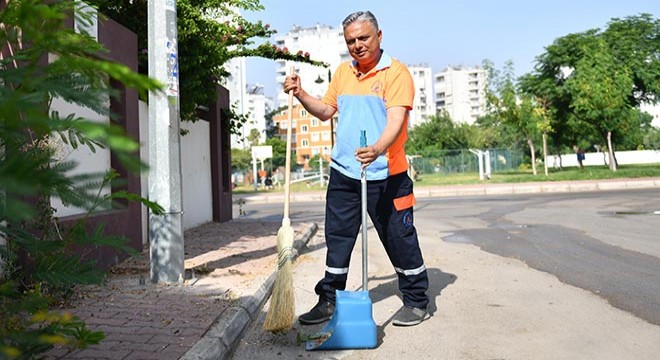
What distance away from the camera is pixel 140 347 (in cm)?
334

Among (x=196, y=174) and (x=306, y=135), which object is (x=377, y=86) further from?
(x=306, y=135)

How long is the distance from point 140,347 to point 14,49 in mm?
2123

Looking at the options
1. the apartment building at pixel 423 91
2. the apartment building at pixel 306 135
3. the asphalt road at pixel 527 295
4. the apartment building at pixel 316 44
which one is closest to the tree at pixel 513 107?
the asphalt road at pixel 527 295

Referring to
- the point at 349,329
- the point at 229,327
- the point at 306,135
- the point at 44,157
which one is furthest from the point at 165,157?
the point at 306,135

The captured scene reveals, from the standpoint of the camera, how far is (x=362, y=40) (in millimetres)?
4039

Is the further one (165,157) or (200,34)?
(200,34)

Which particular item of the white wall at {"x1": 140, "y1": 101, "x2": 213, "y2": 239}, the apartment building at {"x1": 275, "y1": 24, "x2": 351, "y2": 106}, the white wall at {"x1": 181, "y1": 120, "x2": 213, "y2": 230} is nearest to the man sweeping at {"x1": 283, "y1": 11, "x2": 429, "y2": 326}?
the white wall at {"x1": 140, "y1": 101, "x2": 213, "y2": 239}

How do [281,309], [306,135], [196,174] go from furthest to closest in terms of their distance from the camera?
[306,135]
[196,174]
[281,309]

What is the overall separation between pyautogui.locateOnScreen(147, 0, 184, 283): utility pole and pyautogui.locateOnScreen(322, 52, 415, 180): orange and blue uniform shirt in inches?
63.9

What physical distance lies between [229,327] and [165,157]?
1.83m

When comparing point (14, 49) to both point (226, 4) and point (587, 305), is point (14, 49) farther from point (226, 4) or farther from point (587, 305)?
point (226, 4)

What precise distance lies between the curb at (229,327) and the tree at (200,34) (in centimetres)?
382

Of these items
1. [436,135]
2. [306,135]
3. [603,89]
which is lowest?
[603,89]

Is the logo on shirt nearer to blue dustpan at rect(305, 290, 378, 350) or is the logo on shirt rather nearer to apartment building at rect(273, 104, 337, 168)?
blue dustpan at rect(305, 290, 378, 350)
